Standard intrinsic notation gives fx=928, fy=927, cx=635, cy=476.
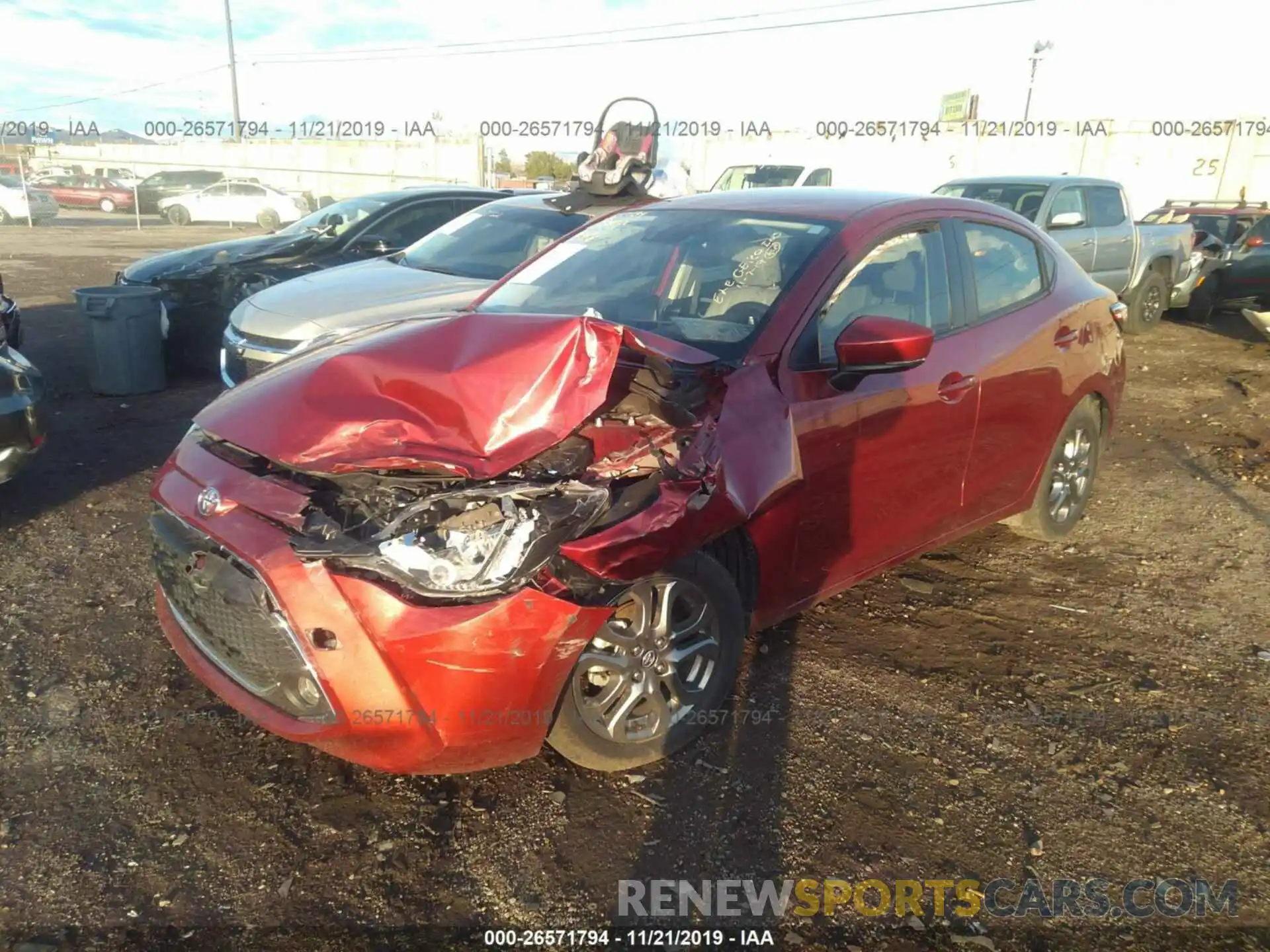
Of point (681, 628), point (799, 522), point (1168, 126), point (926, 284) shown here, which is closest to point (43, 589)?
point (681, 628)

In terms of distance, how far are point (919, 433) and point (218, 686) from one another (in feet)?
8.42

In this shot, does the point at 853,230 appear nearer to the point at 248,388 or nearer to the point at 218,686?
the point at 248,388

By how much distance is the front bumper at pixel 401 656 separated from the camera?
7.70ft

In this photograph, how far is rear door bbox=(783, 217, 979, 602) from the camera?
3.18 meters

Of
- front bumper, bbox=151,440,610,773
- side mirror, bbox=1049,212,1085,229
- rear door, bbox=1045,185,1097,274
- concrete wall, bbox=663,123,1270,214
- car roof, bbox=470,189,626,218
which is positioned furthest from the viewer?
concrete wall, bbox=663,123,1270,214

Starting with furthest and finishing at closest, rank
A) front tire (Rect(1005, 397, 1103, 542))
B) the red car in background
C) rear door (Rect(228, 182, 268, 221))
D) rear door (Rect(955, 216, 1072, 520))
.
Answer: the red car in background → rear door (Rect(228, 182, 268, 221)) → front tire (Rect(1005, 397, 1103, 542)) → rear door (Rect(955, 216, 1072, 520))

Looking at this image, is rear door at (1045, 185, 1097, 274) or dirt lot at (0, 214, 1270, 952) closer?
dirt lot at (0, 214, 1270, 952)

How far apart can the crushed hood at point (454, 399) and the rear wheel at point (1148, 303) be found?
433 inches

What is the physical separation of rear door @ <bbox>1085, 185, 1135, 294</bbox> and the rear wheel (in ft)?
2.35

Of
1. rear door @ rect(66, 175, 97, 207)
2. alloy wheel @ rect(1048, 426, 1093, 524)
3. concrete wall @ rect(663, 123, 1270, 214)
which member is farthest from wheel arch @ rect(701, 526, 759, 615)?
rear door @ rect(66, 175, 97, 207)

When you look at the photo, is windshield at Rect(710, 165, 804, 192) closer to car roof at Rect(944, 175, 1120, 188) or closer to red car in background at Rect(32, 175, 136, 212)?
car roof at Rect(944, 175, 1120, 188)

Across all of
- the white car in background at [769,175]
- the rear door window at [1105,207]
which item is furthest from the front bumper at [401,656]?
the white car in background at [769,175]

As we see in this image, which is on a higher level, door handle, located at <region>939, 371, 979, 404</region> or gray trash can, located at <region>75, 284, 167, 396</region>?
door handle, located at <region>939, 371, 979, 404</region>

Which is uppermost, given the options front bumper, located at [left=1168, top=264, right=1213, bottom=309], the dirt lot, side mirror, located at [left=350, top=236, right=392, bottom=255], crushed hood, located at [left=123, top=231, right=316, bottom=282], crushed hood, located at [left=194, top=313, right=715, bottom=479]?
crushed hood, located at [left=194, top=313, right=715, bottom=479]
